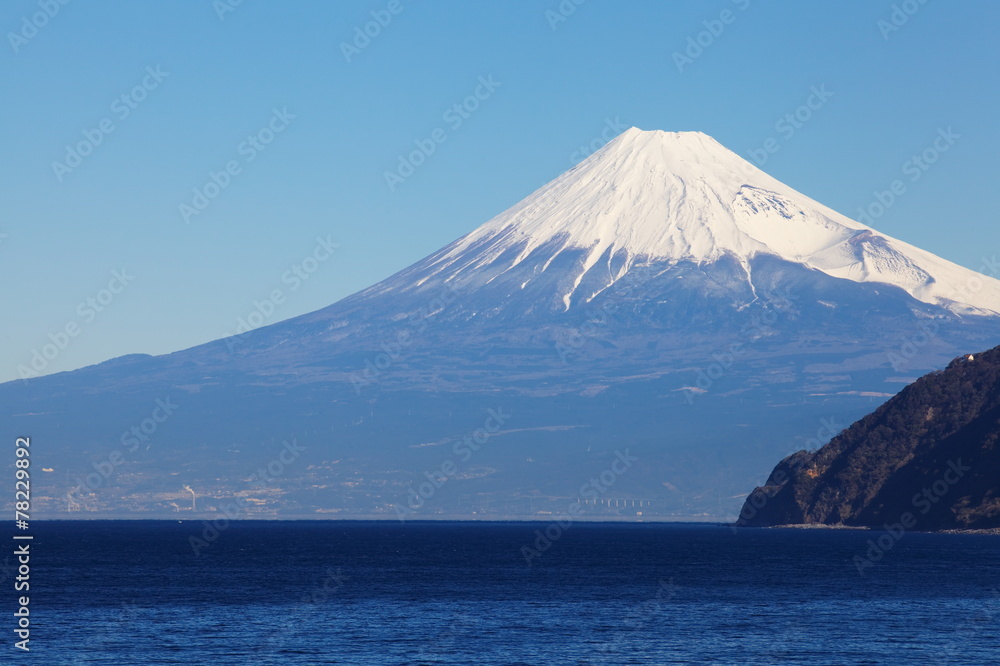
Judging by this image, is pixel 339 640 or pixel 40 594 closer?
pixel 339 640

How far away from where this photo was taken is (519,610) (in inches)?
3465

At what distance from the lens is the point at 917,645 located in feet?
233

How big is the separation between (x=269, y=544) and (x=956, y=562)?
3947 inches

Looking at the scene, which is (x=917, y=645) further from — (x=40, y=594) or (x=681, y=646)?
(x=40, y=594)

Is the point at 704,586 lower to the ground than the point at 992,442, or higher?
lower

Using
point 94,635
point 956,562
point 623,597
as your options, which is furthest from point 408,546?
point 94,635

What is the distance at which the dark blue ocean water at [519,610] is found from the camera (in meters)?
68.5

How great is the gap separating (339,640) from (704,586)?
4231 cm

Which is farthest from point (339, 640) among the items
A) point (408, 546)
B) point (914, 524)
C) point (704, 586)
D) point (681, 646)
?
point (914, 524)

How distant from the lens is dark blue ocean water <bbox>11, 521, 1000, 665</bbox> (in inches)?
2697

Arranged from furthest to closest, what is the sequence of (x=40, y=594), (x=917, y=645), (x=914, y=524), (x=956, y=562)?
(x=914, y=524) → (x=956, y=562) → (x=40, y=594) → (x=917, y=645)

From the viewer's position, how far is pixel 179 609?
286ft

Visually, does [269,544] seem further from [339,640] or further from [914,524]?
[339,640]

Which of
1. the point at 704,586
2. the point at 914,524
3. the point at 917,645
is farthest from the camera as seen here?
the point at 914,524
